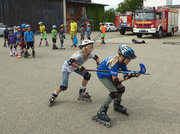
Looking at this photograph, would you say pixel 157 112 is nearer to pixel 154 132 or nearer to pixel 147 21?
pixel 154 132

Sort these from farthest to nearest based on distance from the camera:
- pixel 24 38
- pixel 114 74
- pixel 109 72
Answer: pixel 24 38
pixel 109 72
pixel 114 74

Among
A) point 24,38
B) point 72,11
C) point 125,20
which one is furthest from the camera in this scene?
point 72,11

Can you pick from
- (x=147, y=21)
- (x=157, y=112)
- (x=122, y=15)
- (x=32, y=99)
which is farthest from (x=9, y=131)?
(x=122, y=15)

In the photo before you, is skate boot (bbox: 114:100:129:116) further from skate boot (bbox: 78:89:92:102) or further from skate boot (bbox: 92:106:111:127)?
skate boot (bbox: 78:89:92:102)

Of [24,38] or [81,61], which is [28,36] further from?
[81,61]

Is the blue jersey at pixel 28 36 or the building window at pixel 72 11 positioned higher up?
the building window at pixel 72 11

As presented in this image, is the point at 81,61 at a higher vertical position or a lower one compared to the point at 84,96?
higher

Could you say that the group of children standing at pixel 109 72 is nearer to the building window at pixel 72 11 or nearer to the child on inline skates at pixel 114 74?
the child on inline skates at pixel 114 74

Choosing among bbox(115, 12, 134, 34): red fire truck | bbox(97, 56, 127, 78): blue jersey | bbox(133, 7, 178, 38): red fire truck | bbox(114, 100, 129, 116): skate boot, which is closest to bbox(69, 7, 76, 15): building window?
bbox(115, 12, 134, 34): red fire truck

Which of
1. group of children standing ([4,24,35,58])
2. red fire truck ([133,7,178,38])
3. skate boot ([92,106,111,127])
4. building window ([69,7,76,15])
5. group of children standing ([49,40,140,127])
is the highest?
building window ([69,7,76,15])

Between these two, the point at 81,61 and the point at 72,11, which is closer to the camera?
the point at 81,61

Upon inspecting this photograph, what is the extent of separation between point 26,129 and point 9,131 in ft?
0.90

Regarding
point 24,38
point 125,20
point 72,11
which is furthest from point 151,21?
point 72,11

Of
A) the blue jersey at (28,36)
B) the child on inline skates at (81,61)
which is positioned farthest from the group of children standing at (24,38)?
the child on inline skates at (81,61)
